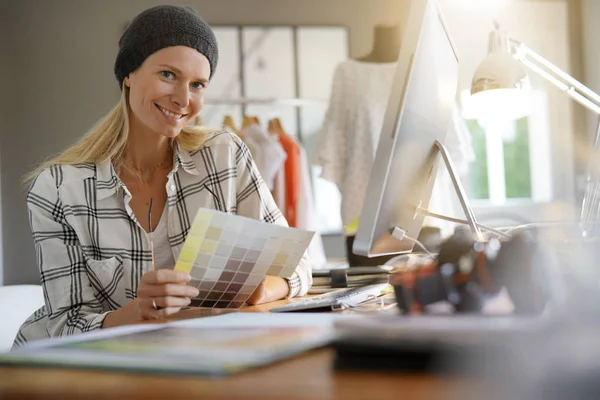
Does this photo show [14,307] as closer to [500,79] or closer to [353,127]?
[353,127]

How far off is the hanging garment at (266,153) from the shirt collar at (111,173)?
2.14 m

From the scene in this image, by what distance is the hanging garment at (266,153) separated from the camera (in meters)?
3.73

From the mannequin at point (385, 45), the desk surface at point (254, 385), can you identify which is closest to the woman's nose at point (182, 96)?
the desk surface at point (254, 385)

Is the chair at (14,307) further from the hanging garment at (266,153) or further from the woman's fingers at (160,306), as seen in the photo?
the woman's fingers at (160,306)

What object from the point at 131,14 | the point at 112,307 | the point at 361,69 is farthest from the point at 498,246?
the point at 131,14

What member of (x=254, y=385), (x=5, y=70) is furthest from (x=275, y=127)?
(x=254, y=385)

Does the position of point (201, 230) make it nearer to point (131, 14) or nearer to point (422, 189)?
point (422, 189)

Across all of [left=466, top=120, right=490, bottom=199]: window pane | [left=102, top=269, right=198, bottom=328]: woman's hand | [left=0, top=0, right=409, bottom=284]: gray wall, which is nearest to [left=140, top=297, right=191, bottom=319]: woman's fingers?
[left=102, top=269, right=198, bottom=328]: woman's hand

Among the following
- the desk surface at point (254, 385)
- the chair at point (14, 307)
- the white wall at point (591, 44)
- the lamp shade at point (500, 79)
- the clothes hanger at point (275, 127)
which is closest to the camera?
the desk surface at point (254, 385)

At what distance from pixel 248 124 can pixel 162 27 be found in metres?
2.39

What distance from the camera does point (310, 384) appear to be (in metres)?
0.47

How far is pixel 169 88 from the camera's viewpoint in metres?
1.57

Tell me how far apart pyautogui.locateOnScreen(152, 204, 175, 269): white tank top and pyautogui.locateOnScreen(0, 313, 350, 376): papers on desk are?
2.27 ft

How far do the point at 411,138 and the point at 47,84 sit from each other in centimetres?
397
